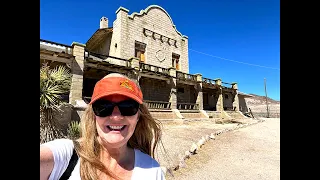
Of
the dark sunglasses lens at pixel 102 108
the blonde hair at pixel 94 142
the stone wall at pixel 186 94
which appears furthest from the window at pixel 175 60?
the dark sunglasses lens at pixel 102 108

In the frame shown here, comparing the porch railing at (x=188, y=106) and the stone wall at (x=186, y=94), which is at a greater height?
the stone wall at (x=186, y=94)

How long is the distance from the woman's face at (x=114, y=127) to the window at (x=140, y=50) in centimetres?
1997

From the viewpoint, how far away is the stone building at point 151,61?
17.5m

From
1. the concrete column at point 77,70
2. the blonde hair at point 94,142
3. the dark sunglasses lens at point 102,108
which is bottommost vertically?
the blonde hair at point 94,142

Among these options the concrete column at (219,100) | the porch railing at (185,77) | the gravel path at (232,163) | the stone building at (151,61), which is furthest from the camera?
the concrete column at (219,100)

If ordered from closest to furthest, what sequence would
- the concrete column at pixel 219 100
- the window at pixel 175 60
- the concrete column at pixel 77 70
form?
the concrete column at pixel 77 70
the window at pixel 175 60
the concrete column at pixel 219 100

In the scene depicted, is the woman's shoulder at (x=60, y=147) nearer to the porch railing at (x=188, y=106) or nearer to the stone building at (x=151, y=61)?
the stone building at (x=151, y=61)

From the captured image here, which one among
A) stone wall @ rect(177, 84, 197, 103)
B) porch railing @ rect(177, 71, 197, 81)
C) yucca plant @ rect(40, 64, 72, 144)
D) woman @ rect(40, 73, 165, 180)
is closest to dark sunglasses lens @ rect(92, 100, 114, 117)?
woman @ rect(40, 73, 165, 180)
